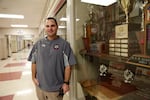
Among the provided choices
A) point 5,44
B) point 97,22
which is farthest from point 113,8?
point 5,44

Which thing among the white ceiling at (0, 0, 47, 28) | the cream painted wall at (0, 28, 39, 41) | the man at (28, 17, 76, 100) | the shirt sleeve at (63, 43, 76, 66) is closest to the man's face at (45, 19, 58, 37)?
the man at (28, 17, 76, 100)

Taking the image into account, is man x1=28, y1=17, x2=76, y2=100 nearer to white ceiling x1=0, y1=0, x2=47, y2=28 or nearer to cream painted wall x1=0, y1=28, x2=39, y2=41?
white ceiling x1=0, y1=0, x2=47, y2=28

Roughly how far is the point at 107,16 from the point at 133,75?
31.7 inches

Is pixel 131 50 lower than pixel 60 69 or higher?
higher

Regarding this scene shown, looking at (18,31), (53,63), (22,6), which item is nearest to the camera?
(53,63)

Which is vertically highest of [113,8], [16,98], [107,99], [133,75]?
[113,8]

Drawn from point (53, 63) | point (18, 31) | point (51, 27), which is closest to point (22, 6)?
point (51, 27)

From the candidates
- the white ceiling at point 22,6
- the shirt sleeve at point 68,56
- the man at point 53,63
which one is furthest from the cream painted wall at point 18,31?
the shirt sleeve at point 68,56

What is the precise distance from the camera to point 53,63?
5.93 ft

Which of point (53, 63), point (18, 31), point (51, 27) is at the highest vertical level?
point (18, 31)

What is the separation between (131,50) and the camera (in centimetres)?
110

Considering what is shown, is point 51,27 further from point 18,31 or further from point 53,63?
point 18,31

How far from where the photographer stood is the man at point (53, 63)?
181 centimetres

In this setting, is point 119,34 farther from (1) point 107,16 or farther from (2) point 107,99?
(2) point 107,99
